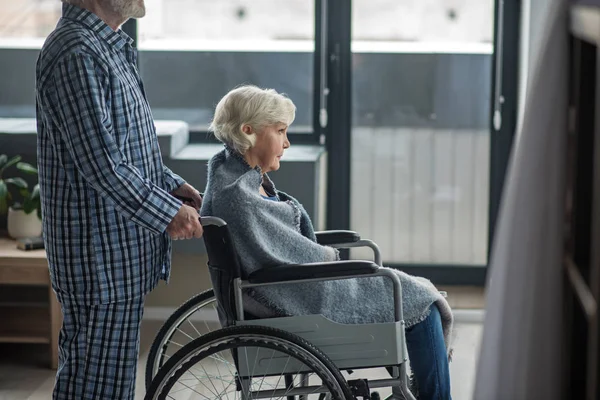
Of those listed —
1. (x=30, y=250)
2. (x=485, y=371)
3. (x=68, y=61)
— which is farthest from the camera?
(x=30, y=250)

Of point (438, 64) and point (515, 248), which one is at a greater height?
point (438, 64)

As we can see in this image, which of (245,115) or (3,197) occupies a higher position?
(245,115)

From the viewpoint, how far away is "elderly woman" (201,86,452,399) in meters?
2.41

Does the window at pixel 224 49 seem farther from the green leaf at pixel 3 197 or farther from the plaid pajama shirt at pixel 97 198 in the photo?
the plaid pajama shirt at pixel 97 198

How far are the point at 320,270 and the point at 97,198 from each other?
566mm

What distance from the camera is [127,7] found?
7.89ft

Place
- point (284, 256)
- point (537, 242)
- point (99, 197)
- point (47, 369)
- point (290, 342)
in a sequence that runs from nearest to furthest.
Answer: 1. point (537, 242)
2. point (290, 342)
3. point (99, 197)
4. point (284, 256)
5. point (47, 369)

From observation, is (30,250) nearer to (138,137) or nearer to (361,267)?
(138,137)

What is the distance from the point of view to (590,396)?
1389 millimetres

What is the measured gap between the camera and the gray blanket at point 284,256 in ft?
7.87

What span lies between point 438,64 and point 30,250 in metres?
1.99

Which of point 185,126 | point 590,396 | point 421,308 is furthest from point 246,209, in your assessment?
point 185,126

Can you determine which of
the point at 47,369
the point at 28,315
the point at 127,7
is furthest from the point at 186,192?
the point at 28,315

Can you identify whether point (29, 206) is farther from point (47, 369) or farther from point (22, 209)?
point (47, 369)
